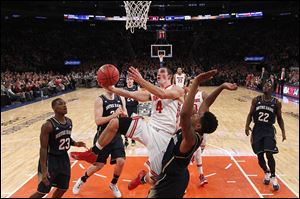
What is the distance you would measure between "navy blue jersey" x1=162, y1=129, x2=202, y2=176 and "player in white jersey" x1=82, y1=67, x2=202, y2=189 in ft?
1.48

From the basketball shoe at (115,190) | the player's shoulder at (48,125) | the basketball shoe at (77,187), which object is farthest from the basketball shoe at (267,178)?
the player's shoulder at (48,125)

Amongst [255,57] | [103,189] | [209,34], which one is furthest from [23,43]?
[103,189]

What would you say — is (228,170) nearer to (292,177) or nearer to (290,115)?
(292,177)

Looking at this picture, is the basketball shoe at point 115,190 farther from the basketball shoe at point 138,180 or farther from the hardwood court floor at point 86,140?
the basketball shoe at point 138,180

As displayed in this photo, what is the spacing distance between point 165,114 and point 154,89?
59 centimetres

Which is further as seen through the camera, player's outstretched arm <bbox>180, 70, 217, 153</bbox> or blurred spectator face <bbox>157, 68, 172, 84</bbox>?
blurred spectator face <bbox>157, 68, 172, 84</bbox>

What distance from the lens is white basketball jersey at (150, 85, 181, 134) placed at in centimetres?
415

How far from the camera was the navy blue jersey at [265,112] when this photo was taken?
19.4 ft

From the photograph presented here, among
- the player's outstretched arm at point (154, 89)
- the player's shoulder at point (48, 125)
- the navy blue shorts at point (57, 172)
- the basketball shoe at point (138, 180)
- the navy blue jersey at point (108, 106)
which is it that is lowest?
the basketball shoe at point (138, 180)

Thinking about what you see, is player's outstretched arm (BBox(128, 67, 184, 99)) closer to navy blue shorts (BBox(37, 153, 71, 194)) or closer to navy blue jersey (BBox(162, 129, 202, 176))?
navy blue jersey (BBox(162, 129, 202, 176))

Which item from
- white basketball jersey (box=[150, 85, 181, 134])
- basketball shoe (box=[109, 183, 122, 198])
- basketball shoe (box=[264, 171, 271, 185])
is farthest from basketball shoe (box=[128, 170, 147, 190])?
basketball shoe (box=[264, 171, 271, 185])

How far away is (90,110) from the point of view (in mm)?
16562

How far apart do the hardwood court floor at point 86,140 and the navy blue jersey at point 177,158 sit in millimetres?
2708

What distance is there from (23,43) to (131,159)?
29.6 meters
